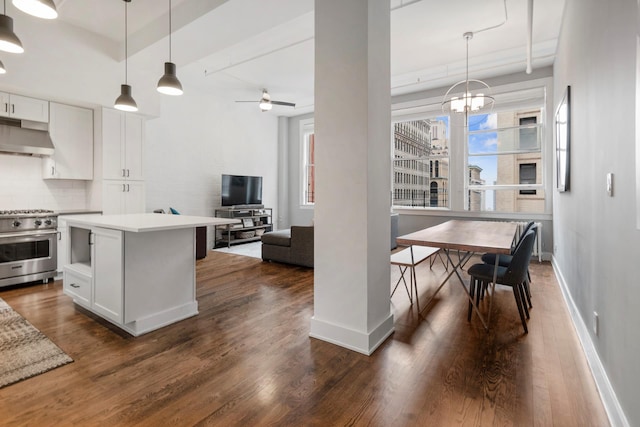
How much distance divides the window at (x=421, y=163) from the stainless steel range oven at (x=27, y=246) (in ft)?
19.3

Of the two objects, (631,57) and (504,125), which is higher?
(504,125)

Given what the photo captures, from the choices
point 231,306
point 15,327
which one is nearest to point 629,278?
point 231,306

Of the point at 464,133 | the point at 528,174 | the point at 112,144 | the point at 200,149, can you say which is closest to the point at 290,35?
the point at 112,144

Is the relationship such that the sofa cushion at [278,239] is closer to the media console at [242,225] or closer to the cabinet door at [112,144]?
the media console at [242,225]

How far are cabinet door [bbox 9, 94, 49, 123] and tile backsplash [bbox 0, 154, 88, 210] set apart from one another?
1.91ft

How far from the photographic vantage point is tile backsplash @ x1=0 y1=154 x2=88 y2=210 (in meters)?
4.09

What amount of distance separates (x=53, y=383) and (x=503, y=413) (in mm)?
2457

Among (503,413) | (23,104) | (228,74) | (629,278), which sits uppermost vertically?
(228,74)

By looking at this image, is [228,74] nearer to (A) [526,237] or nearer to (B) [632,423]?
(A) [526,237]

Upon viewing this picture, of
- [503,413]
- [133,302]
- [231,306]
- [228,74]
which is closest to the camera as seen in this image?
[503,413]

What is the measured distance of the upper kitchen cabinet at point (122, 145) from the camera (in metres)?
4.52

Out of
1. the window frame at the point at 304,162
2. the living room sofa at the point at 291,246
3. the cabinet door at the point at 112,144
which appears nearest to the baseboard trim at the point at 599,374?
the living room sofa at the point at 291,246

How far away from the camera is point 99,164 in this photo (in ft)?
14.8

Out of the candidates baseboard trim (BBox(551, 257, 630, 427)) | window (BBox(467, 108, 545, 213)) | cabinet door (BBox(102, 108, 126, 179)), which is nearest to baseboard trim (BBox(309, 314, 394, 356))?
baseboard trim (BBox(551, 257, 630, 427))
